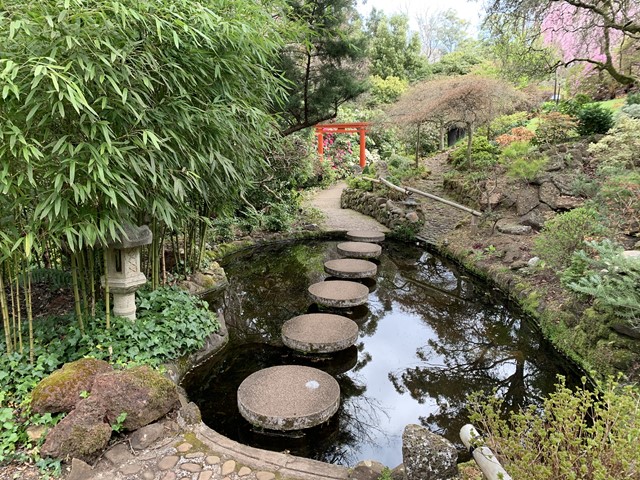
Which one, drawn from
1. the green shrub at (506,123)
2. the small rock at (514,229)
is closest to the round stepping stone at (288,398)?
the small rock at (514,229)

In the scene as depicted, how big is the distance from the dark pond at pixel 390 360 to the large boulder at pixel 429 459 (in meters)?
1.04

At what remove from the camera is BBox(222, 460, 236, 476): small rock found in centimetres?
232

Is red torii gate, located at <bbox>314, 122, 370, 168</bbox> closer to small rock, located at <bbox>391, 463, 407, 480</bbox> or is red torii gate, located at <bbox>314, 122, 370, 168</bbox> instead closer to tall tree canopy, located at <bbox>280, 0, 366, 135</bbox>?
tall tree canopy, located at <bbox>280, 0, 366, 135</bbox>

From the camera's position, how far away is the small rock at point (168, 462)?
2344 mm

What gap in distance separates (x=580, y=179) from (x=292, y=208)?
5942mm

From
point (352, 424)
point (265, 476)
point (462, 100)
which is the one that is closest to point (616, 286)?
point (352, 424)

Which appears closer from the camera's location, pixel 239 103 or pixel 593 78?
pixel 239 103

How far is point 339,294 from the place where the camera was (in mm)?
5469

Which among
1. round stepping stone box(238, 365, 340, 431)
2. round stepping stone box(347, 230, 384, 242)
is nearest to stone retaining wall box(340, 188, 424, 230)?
round stepping stone box(347, 230, 384, 242)

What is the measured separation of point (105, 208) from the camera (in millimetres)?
2822

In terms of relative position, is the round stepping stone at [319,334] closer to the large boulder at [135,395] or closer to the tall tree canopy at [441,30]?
the large boulder at [135,395]

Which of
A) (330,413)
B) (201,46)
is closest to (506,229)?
(330,413)

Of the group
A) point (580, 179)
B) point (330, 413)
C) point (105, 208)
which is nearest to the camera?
point (105, 208)

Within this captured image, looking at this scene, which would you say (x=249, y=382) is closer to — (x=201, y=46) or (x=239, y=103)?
(x=239, y=103)
